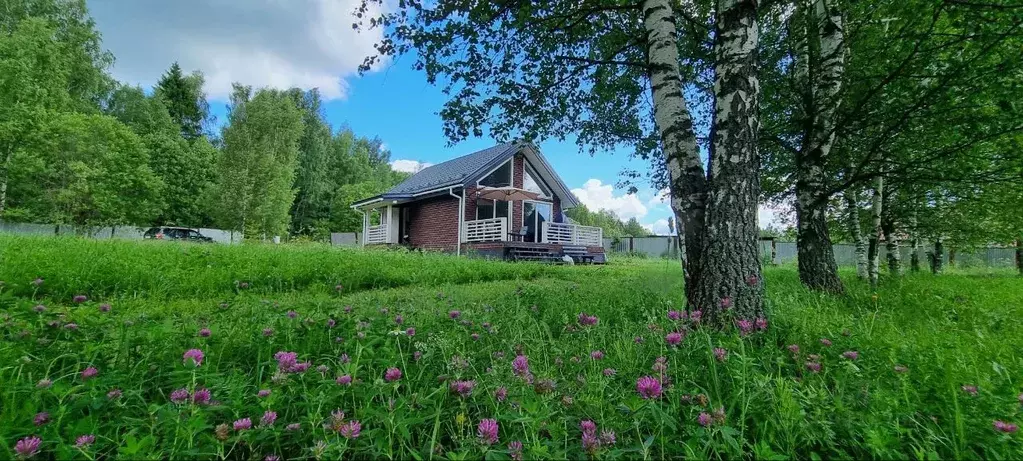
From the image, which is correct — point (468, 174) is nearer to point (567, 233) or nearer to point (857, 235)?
point (567, 233)

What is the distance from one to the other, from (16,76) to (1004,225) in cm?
3162

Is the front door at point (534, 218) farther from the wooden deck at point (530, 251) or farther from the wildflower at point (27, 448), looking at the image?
the wildflower at point (27, 448)

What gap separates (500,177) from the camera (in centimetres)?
1809

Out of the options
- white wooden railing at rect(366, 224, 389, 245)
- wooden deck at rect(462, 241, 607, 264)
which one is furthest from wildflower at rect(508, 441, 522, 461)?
white wooden railing at rect(366, 224, 389, 245)

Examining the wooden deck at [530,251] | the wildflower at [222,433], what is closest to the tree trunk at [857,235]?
the wildflower at [222,433]

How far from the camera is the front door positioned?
57.8 feet

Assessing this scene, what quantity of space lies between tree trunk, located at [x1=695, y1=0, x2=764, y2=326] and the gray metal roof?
44.1 feet

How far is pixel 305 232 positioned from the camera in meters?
33.9

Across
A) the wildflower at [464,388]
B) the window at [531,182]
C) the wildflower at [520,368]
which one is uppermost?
the window at [531,182]

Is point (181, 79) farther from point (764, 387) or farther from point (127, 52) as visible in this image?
point (764, 387)

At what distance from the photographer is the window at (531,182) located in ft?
61.7

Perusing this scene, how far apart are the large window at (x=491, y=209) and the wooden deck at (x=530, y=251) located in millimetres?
2133

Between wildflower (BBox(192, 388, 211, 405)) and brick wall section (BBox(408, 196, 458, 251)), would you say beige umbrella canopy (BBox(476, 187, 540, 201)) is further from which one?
wildflower (BBox(192, 388, 211, 405))

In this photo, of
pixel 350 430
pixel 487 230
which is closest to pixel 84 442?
pixel 350 430
